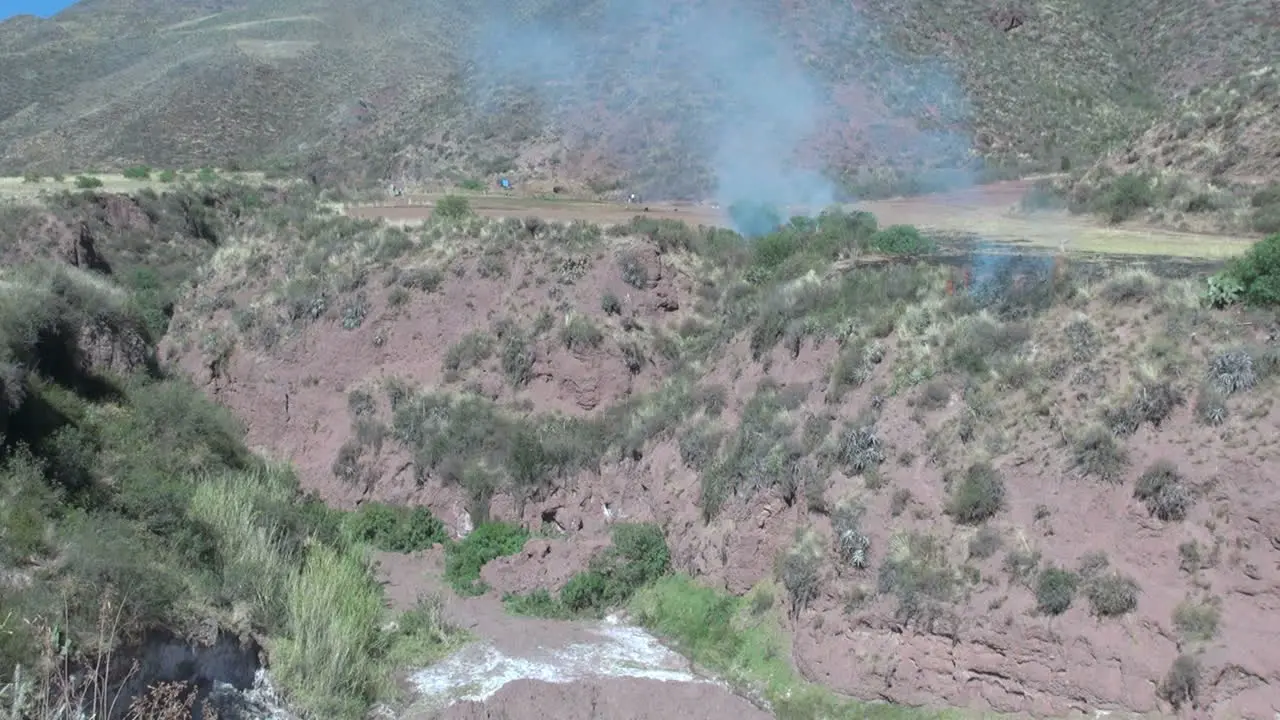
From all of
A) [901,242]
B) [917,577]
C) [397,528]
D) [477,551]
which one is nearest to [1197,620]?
[917,577]

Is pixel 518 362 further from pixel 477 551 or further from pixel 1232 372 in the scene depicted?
pixel 1232 372

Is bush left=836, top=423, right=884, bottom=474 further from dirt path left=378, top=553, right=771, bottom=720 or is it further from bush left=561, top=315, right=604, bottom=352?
bush left=561, top=315, right=604, bottom=352

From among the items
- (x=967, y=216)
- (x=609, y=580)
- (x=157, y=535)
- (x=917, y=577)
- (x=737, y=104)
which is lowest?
(x=609, y=580)

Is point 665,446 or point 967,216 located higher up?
point 967,216

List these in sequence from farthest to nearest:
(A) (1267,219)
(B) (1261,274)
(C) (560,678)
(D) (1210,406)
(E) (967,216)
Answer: (E) (967,216) → (A) (1267,219) → (C) (560,678) → (B) (1261,274) → (D) (1210,406)

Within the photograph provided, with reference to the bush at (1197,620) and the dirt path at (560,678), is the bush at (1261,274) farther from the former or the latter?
the dirt path at (560,678)

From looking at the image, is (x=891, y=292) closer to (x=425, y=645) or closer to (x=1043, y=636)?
(x=1043, y=636)

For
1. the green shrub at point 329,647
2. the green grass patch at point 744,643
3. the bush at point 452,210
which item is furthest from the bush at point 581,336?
the green shrub at point 329,647

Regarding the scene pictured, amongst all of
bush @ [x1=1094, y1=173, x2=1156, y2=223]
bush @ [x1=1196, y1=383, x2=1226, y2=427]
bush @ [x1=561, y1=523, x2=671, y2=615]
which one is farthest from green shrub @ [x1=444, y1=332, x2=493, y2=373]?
bush @ [x1=1196, y1=383, x2=1226, y2=427]
